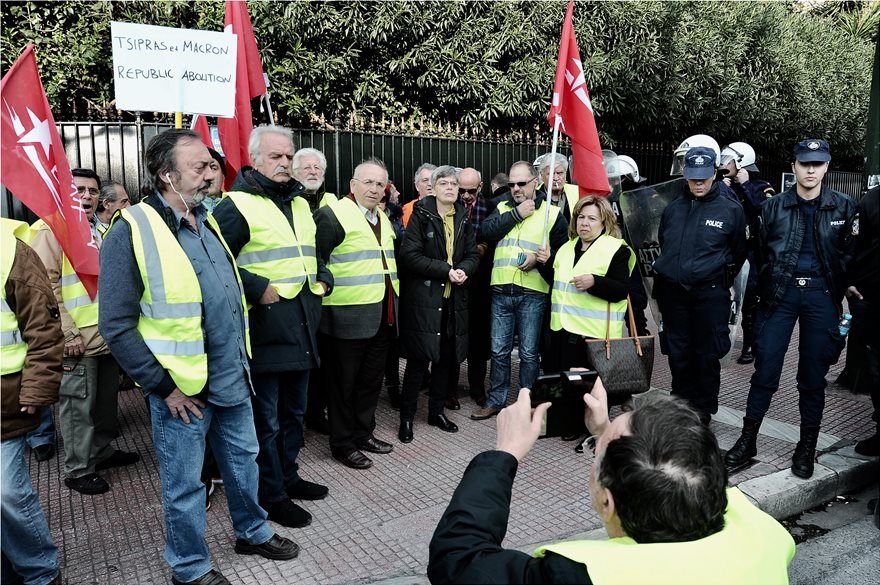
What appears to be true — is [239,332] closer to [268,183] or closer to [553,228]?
[268,183]

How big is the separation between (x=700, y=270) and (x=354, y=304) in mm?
2454

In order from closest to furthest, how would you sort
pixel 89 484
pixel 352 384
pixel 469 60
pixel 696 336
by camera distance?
1. pixel 89 484
2. pixel 352 384
3. pixel 696 336
4. pixel 469 60

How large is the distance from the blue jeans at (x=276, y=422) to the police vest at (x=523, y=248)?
2.16 metres

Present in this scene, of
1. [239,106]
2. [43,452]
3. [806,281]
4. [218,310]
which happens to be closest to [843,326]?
[806,281]

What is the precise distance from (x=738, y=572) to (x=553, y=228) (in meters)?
4.42

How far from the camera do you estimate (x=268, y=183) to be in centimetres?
385

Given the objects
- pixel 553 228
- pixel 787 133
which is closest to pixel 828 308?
pixel 553 228

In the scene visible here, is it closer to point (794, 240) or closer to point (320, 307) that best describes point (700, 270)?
point (794, 240)

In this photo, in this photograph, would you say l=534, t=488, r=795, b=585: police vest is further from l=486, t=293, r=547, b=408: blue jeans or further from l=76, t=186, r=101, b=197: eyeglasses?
l=76, t=186, r=101, b=197: eyeglasses

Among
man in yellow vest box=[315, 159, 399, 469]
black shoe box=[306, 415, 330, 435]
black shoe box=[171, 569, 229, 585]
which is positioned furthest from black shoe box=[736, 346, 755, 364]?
black shoe box=[171, 569, 229, 585]

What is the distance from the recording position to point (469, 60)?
10.4 metres

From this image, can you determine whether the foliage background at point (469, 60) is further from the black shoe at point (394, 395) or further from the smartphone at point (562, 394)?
the smartphone at point (562, 394)

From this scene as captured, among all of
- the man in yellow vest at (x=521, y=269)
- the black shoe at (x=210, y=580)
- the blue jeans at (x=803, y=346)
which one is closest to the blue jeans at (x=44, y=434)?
the black shoe at (x=210, y=580)

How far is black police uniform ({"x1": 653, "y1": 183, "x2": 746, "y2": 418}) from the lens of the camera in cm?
492
